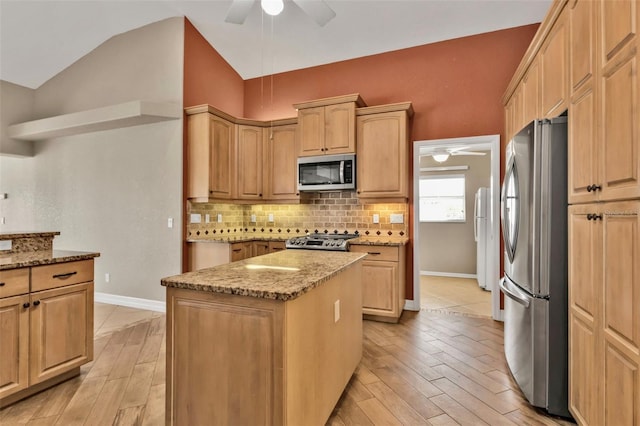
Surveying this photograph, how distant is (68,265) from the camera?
2.34m

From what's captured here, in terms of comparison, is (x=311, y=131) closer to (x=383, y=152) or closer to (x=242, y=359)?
(x=383, y=152)

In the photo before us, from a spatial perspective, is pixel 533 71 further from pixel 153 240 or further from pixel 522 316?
pixel 153 240

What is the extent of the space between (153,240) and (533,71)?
4489 mm

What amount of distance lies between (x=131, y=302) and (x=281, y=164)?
2715 millimetres

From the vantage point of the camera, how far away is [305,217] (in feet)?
15.6

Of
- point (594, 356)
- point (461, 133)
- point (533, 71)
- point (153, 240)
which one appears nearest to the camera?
point (594, 356)

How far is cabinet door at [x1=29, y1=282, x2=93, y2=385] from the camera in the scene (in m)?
2.15

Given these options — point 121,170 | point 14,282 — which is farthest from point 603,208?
point 121,170

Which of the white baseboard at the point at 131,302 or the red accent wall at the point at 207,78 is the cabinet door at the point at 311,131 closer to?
the red accent wall at the point at 207,78

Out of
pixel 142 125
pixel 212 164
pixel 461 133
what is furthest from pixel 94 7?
pixel 461 133

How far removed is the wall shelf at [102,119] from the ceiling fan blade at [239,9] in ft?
5.06

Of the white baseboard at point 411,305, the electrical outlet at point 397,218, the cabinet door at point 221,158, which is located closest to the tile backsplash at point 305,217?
the electrical outlet at point 397,218

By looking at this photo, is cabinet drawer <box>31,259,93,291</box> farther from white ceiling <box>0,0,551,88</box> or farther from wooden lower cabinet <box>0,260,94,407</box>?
white ceiling <box>0,0,551,88</box>

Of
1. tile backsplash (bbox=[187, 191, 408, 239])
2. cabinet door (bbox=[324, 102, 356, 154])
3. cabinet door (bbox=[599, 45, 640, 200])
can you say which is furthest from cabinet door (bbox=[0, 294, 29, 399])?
cabinet door (bbox=[599, 45, 640, 200])
